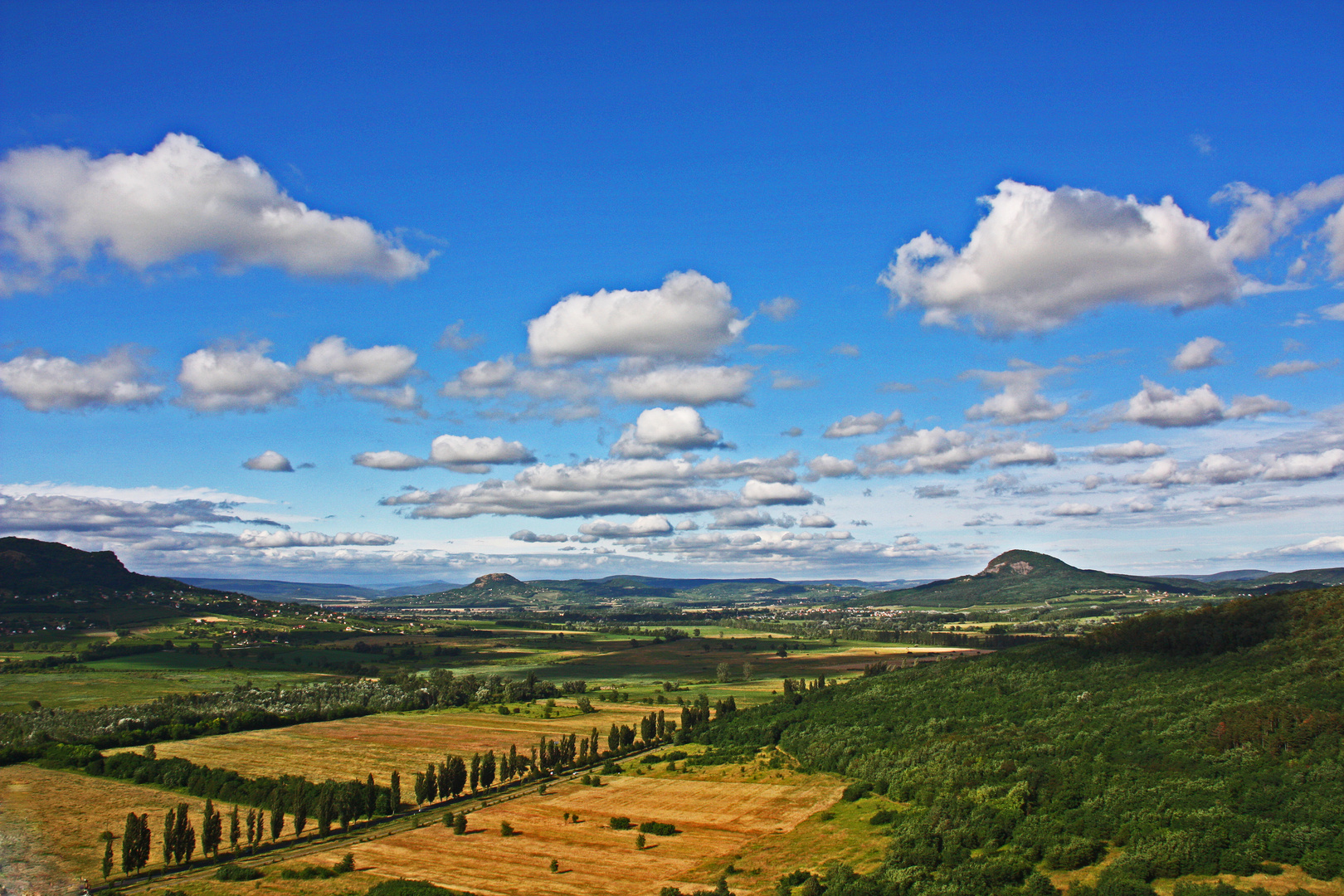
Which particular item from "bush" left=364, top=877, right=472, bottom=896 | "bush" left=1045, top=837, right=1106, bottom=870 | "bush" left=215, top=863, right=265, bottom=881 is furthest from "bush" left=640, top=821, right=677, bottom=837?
"bush" left=1045, top=837, right=1106, bottom=870

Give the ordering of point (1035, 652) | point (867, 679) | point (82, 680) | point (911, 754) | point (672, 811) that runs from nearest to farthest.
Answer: point (672, 811)
point (911, 754)
point (1035, 652)
point (867, 679)
point (82, 680)

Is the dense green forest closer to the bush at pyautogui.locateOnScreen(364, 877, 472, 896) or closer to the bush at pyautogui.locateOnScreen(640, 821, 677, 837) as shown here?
the bush at pyautogui.locateOnScreen(640, 821, 677, 837)

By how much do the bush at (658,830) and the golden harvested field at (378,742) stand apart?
35.3 meters

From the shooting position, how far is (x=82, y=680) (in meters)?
187

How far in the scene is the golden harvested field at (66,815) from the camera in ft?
227

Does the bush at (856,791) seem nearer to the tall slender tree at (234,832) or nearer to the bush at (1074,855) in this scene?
the bush at (1074,855)

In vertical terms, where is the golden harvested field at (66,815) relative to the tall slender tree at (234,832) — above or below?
below

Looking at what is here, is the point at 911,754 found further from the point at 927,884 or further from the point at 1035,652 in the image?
the point at 1035,652

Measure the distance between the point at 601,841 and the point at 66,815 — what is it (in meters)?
58.8

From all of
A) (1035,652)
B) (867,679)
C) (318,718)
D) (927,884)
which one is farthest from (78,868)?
(1035,652)

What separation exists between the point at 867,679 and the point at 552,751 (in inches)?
2755

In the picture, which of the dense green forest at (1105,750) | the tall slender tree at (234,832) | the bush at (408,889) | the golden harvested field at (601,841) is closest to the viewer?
the dense green forest at (1105,750)

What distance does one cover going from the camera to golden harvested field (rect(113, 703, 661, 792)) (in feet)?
350

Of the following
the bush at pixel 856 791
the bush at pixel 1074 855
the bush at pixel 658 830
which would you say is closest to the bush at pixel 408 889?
the bush at pixel 658 830
